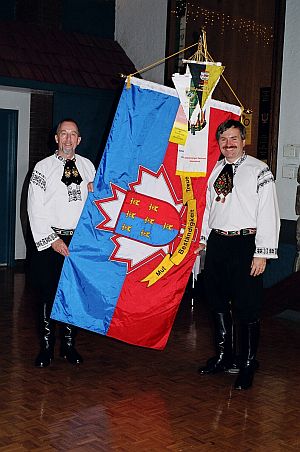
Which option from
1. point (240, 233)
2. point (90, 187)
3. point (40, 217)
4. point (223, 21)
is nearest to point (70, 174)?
point (90, 187)

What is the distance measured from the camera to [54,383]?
3754 millimetres

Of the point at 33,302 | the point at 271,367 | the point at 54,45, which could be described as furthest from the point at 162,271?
the point at 54,45

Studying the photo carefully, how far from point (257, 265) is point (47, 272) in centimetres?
120

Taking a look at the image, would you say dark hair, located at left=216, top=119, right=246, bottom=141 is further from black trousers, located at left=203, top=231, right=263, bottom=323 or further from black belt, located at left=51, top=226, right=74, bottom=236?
black belt, located at left=51, top=226, right=74, bottom=236

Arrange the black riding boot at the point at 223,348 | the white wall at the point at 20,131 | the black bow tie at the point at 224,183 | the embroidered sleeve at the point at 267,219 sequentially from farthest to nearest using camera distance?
1. the white wall at the point at 20,131
2. the black riding boot at the point at 223,348
3. the black bow tie at the point at 224,183
4. the embroidered sleeve at the point at 267,219

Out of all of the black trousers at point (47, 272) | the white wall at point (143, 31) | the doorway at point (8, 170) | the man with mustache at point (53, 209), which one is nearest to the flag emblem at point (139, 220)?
the man with mustache at point (53, 209)

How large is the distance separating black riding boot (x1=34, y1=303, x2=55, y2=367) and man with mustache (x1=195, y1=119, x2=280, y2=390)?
3.09 ft

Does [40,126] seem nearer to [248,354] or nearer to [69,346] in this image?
[69,346]

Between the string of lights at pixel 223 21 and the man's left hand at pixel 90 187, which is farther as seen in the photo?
the string of lights at pixel 223 21

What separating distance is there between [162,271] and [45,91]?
13.1 ft

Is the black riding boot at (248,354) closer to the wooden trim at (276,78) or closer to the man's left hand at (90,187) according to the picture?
the man's left hand at (90,187)

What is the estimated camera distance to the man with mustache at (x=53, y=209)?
12.8ft

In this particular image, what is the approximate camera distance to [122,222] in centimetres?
390

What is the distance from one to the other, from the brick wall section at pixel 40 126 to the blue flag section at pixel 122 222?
3.84 meters
